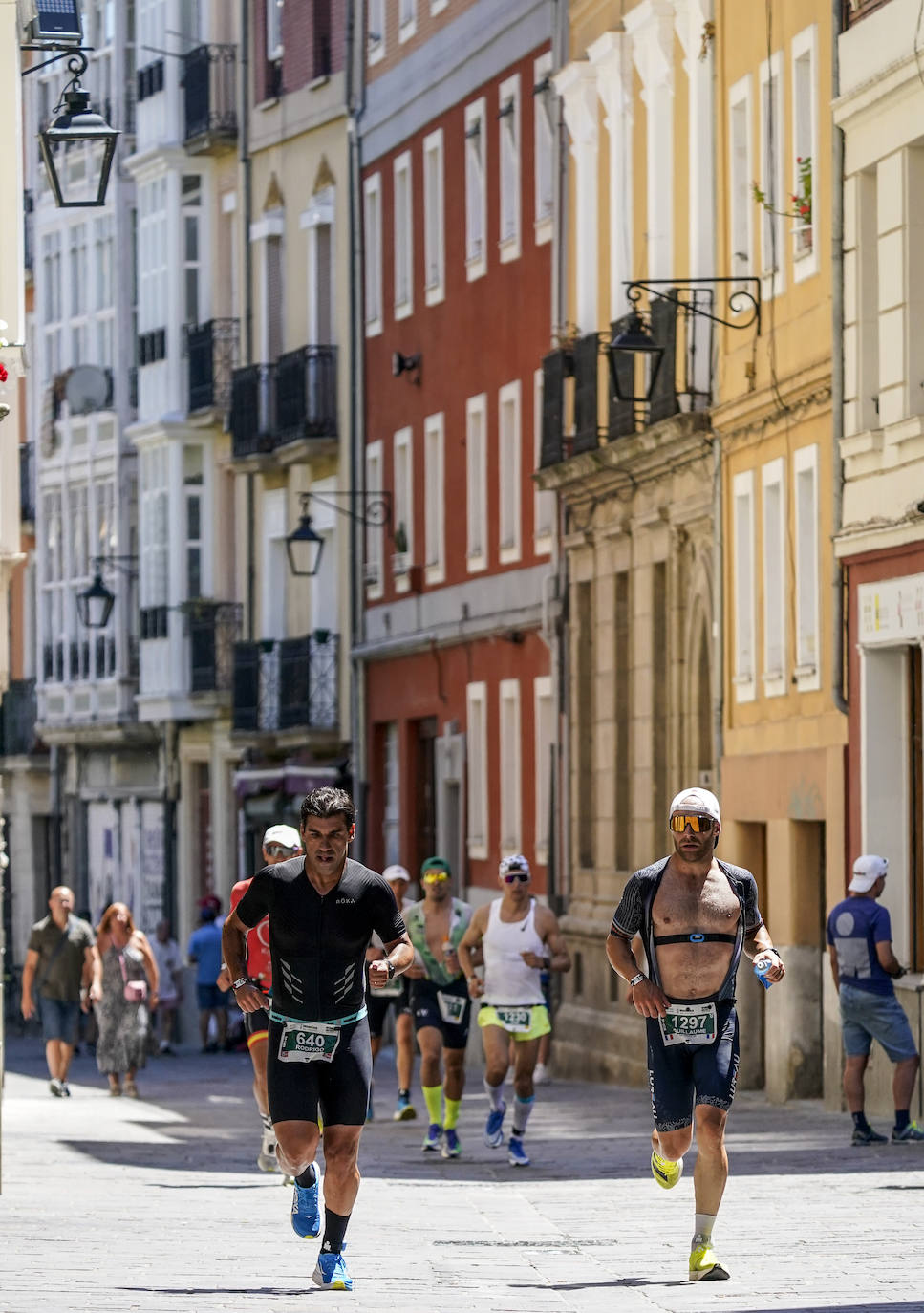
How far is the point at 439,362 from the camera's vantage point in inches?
1636

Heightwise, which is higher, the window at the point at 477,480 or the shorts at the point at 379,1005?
the window at the point at 477,480

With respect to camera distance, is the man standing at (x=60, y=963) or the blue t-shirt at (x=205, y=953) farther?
the blue t-shirt at (x=205, y=953)

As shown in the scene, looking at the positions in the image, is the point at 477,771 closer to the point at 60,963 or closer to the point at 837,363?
the point at 60,963

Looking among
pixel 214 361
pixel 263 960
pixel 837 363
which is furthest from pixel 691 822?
pixel 214 361

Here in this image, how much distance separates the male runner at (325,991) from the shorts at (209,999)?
105 feet

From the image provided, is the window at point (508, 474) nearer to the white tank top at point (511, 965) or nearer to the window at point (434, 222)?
the window at point (434, 222)

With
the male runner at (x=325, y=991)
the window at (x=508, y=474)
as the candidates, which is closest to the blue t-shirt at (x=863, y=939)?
the male runner at (x=325, y=991)

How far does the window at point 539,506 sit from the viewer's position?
122ft

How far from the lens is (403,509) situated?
4366 cm

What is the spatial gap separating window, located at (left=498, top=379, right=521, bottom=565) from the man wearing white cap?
17.0 meters

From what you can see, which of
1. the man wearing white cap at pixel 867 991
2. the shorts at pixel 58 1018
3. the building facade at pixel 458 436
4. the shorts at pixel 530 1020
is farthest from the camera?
the building facade at pixel 458 436

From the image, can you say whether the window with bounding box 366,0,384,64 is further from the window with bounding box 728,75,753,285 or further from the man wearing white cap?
the man wearing white cap

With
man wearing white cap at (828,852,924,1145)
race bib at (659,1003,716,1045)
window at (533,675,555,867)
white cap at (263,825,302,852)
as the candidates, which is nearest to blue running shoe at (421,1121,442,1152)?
man wearing white cap at (828,852,924,1145)

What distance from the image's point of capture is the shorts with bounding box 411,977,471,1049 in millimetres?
21938
